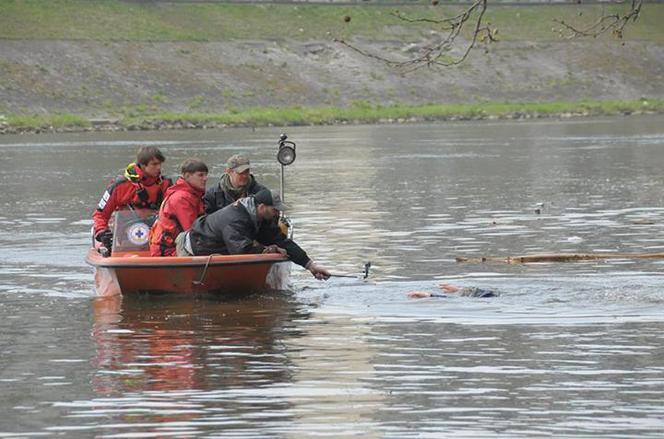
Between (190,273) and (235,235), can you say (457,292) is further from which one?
(190,273)

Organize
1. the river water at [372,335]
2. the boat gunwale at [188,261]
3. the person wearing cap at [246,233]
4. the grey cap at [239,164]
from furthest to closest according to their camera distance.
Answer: the grey cap at [239,164] < the boat gunwale at [188,261] < the person wearing cap at [246,233] < the river water at [372,335]

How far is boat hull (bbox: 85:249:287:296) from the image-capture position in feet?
61.3

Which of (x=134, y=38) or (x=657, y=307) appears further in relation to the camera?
(x=134, y=38)

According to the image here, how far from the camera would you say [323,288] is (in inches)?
794

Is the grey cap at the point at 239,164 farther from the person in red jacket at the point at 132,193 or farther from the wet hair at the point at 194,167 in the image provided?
the person in red jacket at the point at 132,193

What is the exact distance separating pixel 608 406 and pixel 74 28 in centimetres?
8693

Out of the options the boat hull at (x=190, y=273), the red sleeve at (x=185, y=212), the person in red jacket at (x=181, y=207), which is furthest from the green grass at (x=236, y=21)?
the boat hull at (x=190, y=273)

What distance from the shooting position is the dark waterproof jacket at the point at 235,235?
1864 centimetres

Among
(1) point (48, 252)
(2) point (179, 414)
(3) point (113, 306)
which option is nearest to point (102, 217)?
(3) point (113, 306)

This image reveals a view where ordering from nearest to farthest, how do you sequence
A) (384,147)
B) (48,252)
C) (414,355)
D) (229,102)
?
(414,355) < (48,252) < (384,147) < (229,102)

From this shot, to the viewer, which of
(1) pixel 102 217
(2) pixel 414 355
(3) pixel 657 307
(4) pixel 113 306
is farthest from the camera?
(1) pixel 102 217

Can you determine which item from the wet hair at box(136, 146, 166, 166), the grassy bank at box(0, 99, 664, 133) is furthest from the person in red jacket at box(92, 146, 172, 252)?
the grassy bank at box(0, 99, 664, 133)

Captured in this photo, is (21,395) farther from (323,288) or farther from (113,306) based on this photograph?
(323,288)

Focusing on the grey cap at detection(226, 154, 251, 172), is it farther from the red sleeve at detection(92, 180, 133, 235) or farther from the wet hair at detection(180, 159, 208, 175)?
the red sleeve at detection(92, 180, 133, 235)
